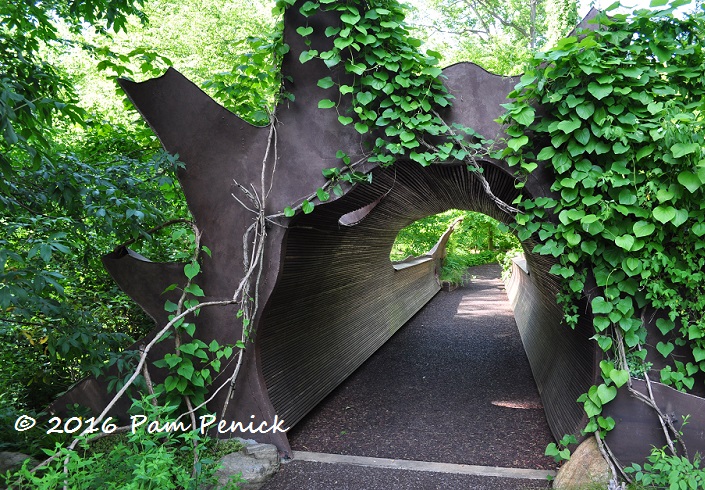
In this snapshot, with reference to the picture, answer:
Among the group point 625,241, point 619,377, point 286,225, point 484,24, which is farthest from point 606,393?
point 484,24

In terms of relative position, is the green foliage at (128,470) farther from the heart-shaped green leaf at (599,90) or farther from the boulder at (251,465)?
the heart-shaped green leaf at (599,90)

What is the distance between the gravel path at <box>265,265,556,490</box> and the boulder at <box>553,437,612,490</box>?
1.09 feet

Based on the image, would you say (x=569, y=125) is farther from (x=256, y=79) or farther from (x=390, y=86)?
(x=256, y=79)

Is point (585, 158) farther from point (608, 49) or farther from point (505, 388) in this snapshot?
point (505, 388)

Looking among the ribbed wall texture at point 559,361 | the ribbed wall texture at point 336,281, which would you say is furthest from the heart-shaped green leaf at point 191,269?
the ribbed wall texture at point 559,361

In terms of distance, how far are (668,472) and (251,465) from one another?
2.61 metres

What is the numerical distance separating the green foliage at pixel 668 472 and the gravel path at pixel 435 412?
752mm

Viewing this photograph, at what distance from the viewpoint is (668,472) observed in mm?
2977

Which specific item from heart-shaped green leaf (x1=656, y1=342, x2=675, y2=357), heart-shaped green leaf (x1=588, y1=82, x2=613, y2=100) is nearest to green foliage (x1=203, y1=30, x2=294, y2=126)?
heart-shaped green leaf (x1=588, y1=82, x2=613, y2=100)

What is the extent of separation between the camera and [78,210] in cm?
358

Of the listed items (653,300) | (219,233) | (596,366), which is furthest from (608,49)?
(219,233)

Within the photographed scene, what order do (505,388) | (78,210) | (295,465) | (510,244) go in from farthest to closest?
(510,244) < (505,388) < (295,465) < (78,210)

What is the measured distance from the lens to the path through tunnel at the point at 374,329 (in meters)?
4.16

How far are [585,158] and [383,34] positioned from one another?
154 centimetres
